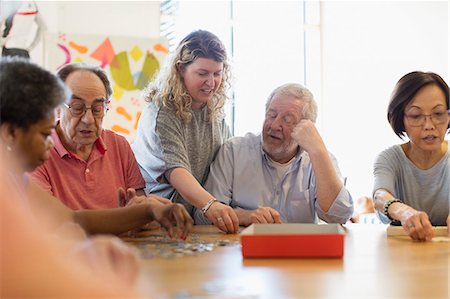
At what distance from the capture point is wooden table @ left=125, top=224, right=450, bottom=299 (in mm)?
1047

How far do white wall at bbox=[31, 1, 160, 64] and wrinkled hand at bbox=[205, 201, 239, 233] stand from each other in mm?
4056

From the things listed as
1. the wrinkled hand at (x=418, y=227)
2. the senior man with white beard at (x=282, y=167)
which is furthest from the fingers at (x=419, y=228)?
the senior man with white beard at (x=282, y=167)

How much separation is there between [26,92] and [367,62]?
6516 millimetres

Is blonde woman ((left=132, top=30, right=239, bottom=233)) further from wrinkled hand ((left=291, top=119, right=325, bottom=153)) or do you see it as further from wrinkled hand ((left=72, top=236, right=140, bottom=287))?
wrinkled hand ((left=72, top=236, right=140, bottom=287))

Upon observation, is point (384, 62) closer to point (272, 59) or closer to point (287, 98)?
point (272, 59)

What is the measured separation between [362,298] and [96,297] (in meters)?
0.66

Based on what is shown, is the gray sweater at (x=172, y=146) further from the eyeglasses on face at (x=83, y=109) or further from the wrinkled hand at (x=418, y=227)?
the wrinkled hand at (x=418, y=227)

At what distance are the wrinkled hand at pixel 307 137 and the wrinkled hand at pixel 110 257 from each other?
172 centimetres

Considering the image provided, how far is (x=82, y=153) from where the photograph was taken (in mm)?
2145

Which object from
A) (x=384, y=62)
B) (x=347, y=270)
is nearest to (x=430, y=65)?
(x=384, y=62)

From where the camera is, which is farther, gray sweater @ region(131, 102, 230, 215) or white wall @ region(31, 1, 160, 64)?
white wall @ region(31, 1, 160, 64)

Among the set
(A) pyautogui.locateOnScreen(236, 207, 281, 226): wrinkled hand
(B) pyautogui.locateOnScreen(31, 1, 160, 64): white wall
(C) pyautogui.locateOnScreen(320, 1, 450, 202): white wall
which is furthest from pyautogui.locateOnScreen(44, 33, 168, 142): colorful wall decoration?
(A) pyautogui.locateOnScreen(236, 207, 281, 226): wrinkled hand

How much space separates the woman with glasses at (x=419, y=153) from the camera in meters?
2.35

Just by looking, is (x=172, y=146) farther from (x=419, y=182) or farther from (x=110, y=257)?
(x=110, y=257)
